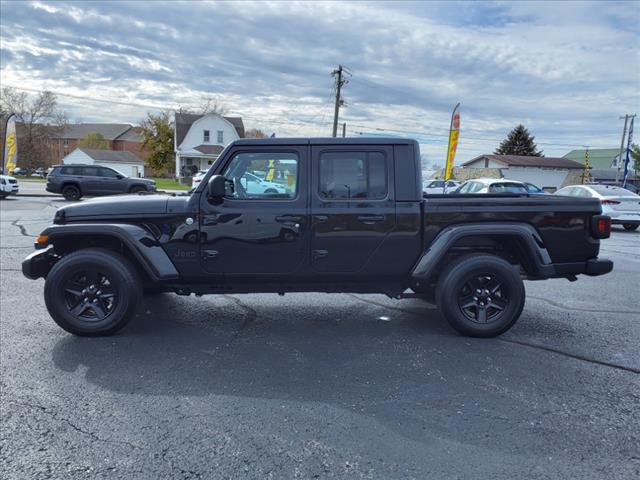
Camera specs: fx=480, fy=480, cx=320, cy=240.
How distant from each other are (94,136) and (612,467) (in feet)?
343

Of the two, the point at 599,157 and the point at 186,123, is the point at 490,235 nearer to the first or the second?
the point at 186,123

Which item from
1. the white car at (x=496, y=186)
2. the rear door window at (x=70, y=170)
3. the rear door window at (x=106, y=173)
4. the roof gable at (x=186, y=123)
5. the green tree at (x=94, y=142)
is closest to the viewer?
the white car at (x=496, y=186)

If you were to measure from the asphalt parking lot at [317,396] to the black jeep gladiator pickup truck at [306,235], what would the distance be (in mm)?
467

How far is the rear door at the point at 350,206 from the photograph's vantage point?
455 cm

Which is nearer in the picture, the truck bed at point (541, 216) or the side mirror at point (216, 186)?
the side mirror at point (216, 186)

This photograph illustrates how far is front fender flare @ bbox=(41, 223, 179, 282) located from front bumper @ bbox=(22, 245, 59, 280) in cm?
26

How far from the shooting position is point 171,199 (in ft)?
15.4

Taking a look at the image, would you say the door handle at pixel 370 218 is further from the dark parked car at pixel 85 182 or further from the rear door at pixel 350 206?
the dark parked car at pixel 85 182

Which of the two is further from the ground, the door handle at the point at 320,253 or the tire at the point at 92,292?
the door handle at the point at 320,253

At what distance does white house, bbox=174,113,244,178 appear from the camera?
53.2 metres

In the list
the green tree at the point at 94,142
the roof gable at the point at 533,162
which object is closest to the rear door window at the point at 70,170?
the roof gable at the point at 533,162

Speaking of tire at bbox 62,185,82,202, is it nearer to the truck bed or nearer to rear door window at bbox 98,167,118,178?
rear door window at bbox 98,167,118,178

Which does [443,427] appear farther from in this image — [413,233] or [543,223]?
[543,223]

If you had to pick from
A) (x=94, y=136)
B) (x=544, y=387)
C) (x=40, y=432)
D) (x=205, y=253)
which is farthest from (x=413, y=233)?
(x=94, y=136)
